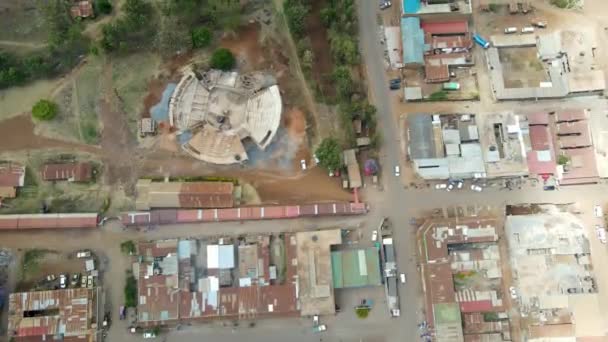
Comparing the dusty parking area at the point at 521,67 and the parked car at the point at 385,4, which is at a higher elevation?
the parked car at the point at 385,4

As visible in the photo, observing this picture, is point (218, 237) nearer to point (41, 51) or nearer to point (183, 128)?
point (183, 128)

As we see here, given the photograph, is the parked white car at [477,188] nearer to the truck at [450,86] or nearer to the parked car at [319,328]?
the truck at [450,86]

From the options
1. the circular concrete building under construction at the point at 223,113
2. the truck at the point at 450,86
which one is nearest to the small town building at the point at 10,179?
the circular concrete building under construction at the point at 223,113

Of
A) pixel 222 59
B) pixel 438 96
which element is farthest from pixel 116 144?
pixel 438 96

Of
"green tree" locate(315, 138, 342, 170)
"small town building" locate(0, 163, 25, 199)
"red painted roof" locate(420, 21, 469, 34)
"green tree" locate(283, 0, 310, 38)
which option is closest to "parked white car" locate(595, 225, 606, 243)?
"red painted roof" locate(420, 21, 469, 34)

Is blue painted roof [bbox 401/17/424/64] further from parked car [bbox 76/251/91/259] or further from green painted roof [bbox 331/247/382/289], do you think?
parked car [bbox 76/251/91/259]

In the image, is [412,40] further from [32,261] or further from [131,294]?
[32,261]
